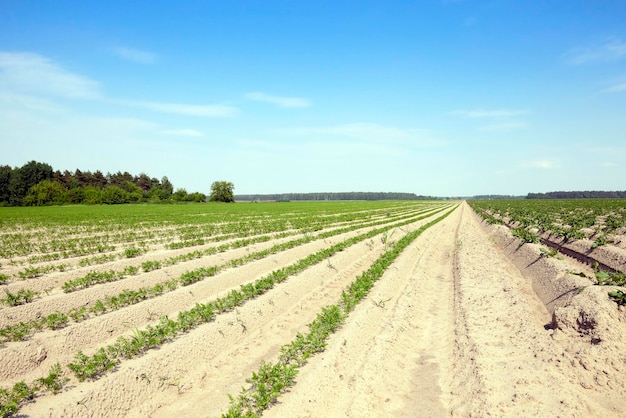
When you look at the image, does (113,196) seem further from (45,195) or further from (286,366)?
(286,366)

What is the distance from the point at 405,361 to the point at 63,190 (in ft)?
341

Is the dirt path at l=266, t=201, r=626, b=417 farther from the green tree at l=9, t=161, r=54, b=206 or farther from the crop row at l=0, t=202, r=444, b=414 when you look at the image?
the green tree at l=9, t=161, r=54, b=206

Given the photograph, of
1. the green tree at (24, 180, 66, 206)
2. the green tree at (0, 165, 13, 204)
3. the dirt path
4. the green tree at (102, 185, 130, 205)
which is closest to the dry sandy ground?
the dirt path

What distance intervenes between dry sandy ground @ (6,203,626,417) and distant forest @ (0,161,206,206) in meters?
94.5

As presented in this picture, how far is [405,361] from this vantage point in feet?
20.4

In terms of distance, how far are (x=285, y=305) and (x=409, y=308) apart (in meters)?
3.17

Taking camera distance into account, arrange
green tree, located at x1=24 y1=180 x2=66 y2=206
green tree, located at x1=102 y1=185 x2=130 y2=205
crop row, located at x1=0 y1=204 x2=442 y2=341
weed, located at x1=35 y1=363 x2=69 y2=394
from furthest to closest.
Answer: green tree, located at x1=102 y1=185 x2=130 y2=205 < green tree, located at x1=24 y1=180 x2=66 y2=206 < crop row, located at x1=0 y1=204 x2=442 y2=341 < weed, located at x1=35 y1=363 x2=69 y2=394

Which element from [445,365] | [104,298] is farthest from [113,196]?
[445,365]

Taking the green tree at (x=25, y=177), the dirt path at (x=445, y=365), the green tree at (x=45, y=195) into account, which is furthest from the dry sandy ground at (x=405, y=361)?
the green tree at (x=25, y=177)

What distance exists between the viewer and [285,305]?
30.6 ft

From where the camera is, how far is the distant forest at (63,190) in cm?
8412

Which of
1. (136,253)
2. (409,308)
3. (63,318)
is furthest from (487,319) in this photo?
(136,253)

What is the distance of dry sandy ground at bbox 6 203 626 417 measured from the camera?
15.6 feet

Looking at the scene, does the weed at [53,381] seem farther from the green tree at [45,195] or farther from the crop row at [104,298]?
the green tree at [45,195]
